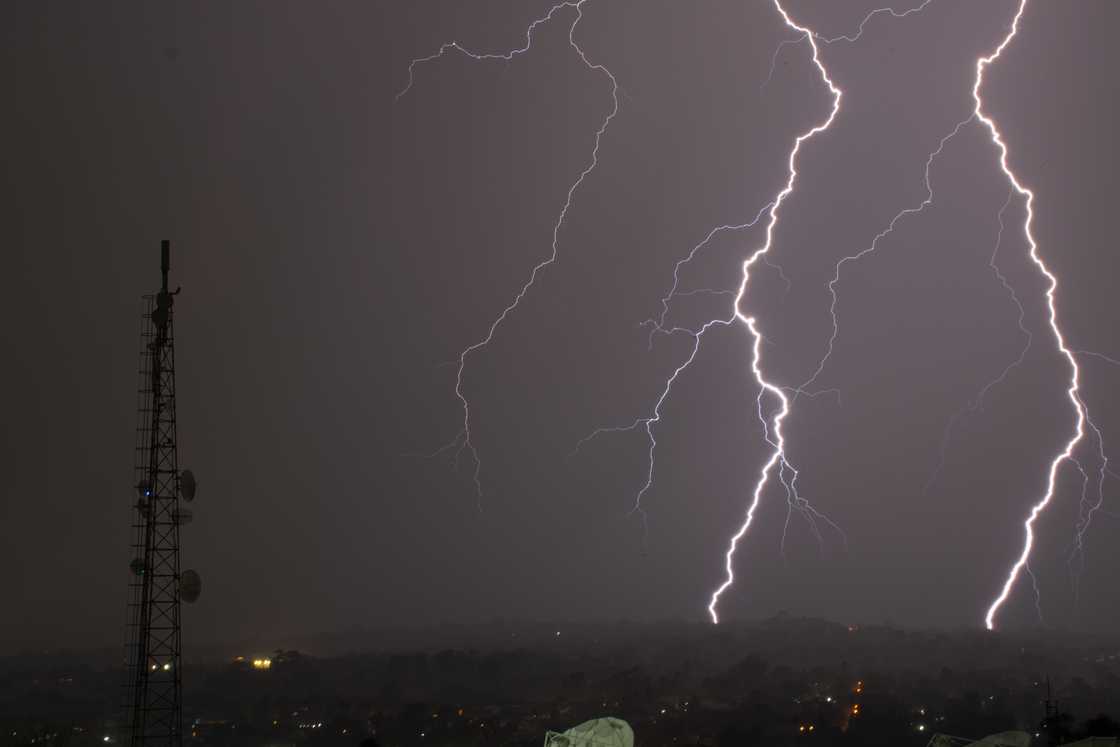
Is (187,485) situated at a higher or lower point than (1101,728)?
higher

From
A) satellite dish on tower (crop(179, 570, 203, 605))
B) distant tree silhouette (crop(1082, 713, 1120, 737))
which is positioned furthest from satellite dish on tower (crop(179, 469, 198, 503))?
distant tree silhouette (crop(1082, 713, 1120, 737))

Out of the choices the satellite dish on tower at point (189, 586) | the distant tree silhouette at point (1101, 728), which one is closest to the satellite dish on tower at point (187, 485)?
the satellite dish on tower at point (189, 586)

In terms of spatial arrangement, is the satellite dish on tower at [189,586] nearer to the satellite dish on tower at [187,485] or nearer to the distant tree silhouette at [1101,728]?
the satellite dish on tower at [187,485]

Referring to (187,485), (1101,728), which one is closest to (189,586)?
(187,485)

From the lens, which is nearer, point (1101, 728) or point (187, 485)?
point (187, 485)

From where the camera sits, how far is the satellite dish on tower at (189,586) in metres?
12.8

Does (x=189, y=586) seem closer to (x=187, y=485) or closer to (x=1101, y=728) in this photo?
(x=187, y=485)

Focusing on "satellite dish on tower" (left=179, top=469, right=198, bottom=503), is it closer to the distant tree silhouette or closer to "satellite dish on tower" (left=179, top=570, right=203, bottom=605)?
"satellite dish on tower" (left=179, top=570, right=203, bottom=605)

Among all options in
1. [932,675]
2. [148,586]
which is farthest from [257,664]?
[148,586]

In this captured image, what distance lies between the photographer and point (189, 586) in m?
12.8

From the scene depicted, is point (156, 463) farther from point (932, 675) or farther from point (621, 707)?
point (932, 675)

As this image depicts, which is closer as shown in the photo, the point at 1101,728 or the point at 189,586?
the point at 189,586

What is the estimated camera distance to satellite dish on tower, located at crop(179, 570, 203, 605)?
12.8 meters

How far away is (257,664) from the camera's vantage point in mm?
54594
